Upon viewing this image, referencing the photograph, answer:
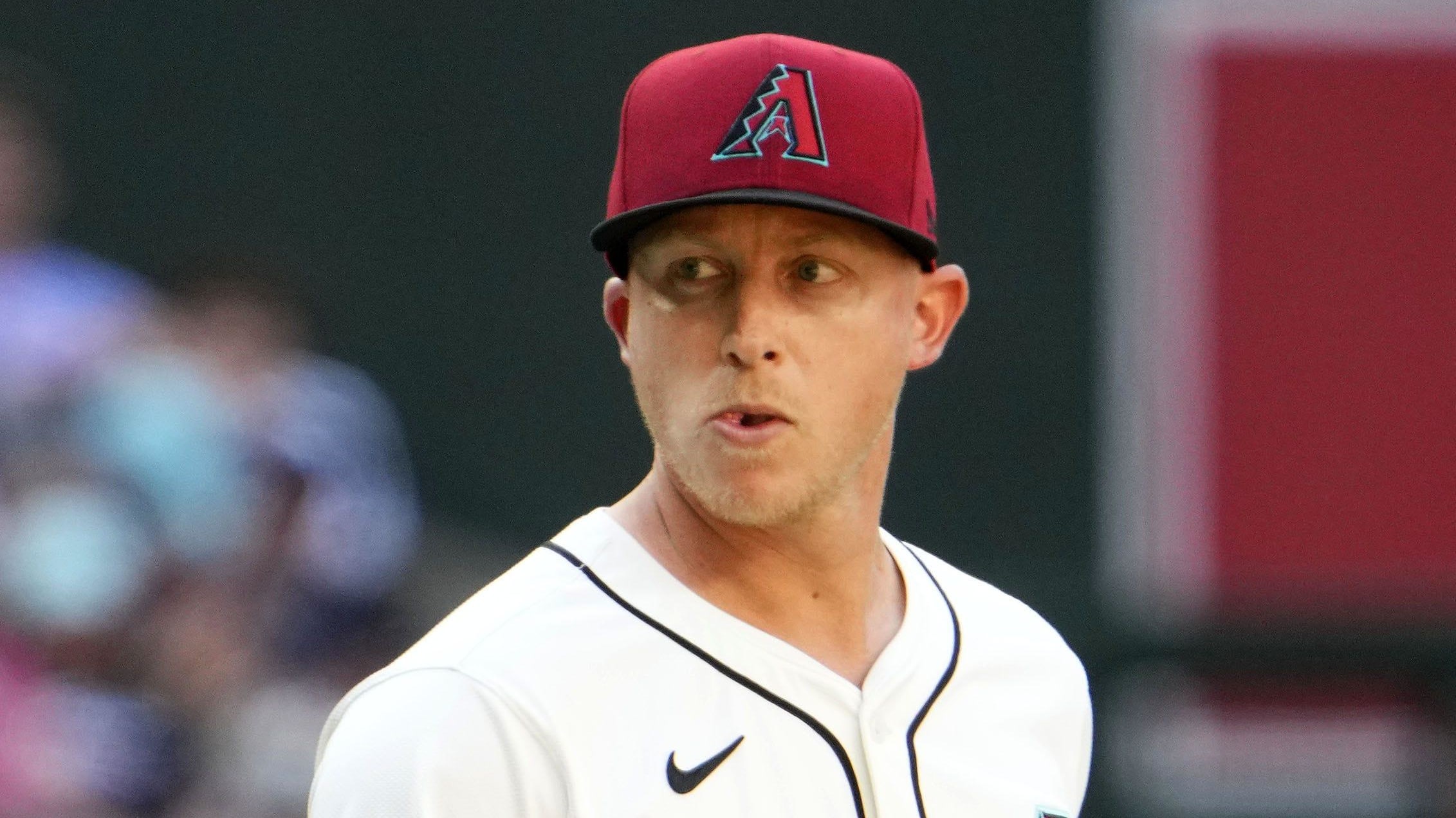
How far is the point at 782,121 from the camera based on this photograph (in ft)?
6.40

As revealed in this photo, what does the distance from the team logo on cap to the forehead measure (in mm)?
52

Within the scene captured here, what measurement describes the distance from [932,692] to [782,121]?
0.63m

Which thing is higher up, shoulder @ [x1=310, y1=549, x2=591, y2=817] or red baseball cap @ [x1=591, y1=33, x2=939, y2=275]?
red baseball cap @ [x1=591, y1=33, x2=939, y2=275]

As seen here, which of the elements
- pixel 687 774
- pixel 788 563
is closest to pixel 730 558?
pixel 788 563


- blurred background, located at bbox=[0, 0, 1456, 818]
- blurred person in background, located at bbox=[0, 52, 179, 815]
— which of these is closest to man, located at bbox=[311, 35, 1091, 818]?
blurred person in background, located at bbox=[0, 52, 179, 815]

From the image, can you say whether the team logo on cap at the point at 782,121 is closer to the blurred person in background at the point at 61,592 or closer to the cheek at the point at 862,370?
the cheek at the point at 862,370

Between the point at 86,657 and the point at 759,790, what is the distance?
3.10 meters

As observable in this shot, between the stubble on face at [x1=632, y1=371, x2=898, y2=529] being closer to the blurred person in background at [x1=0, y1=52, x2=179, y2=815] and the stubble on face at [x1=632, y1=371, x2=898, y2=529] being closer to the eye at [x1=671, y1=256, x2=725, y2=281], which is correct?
the eye at [x1=671, y1=256, x2=725, y2=281]

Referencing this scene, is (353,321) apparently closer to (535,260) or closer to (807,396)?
(535,260)

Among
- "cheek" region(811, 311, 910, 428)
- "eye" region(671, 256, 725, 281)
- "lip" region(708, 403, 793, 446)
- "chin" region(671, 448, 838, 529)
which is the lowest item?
"chin" region(671, 448, 838, 529)

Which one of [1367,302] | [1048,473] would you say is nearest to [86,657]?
[1048,473]

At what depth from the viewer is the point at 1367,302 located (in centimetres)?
744

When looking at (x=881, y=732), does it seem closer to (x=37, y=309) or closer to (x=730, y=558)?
(x=730, y=558)

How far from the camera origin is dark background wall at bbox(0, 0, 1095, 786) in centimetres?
672
